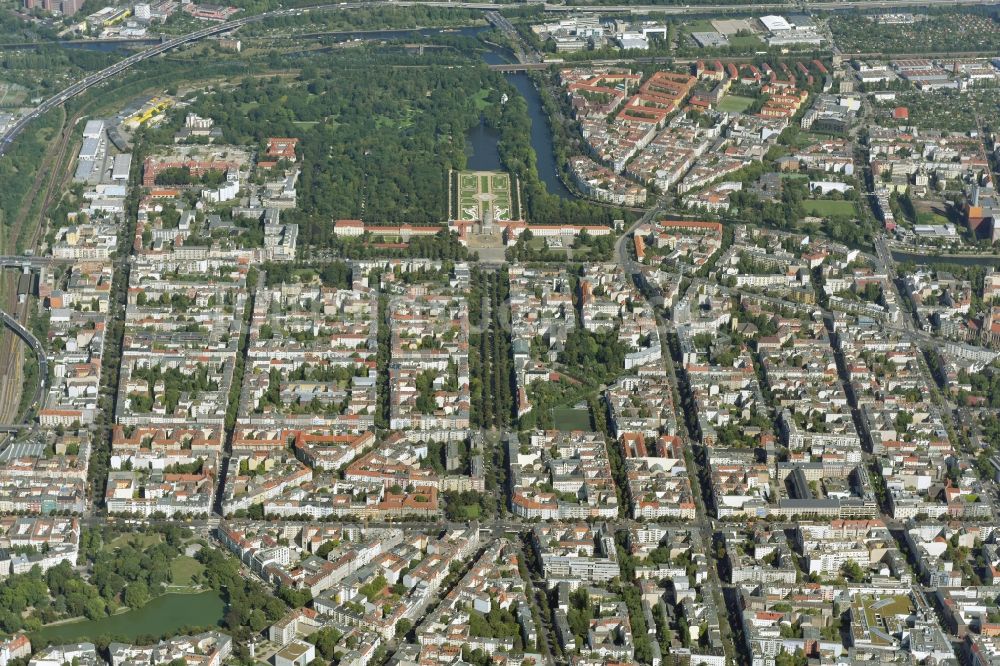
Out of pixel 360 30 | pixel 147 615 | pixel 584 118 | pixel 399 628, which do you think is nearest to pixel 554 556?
pixel 399 628

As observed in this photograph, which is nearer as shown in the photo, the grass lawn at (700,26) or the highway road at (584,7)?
the highway road at (584,7)

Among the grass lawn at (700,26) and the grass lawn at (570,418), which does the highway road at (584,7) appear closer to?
the grass lawn at (700,26)

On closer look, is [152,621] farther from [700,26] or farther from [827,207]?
[700,26]

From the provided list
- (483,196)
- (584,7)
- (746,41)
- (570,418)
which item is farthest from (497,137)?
(570,418)

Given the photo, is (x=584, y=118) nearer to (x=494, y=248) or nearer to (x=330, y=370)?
(x=494, y=248)

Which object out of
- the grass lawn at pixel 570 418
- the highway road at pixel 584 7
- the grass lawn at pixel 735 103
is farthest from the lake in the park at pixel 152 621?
the highway road at pixel 584 7

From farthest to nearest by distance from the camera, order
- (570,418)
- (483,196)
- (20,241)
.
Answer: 1. (483,196)
2. (20,241)
3. (570,418)
